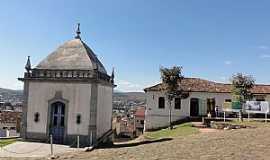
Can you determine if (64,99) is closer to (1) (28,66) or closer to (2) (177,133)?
(1) (28,66)

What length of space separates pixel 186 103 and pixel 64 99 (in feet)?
61.2

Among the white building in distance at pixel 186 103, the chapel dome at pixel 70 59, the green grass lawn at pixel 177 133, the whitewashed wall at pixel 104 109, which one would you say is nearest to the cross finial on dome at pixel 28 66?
the chapel dome at pixel 70 59

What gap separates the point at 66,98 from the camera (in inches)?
803

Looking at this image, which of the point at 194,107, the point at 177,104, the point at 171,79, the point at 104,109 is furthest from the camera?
the point at 194,107

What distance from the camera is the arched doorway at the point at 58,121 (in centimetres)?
2028

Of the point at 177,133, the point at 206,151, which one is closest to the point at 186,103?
the point at 177,133

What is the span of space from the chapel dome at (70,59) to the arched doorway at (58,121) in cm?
242

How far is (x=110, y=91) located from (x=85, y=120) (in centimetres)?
506

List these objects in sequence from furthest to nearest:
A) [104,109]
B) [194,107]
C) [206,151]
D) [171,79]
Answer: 1. [194,107]
2. [171,79]
3. [104,109]
4. [206,151]

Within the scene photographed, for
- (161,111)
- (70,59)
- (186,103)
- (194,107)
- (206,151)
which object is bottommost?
(206,151)

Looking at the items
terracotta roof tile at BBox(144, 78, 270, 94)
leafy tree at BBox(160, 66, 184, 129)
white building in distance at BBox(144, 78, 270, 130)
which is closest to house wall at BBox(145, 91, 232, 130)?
white building in distance at BBox(144, 78, 270, 130)

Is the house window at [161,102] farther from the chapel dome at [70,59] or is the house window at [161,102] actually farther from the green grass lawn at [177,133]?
the chapel dome at [70,59]

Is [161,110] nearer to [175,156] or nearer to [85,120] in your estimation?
[85,120]

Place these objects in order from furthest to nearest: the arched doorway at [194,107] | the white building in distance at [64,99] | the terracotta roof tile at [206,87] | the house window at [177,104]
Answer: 1. the terracotta roof tile at [206,87]
2. the arched doorway at [194,107]
3. the house window at [177,104]
4. the white building in distance at [64,99]
